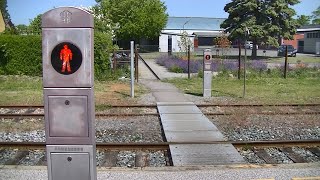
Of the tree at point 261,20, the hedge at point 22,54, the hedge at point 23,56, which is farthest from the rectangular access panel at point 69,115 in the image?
the tree at point 261,20

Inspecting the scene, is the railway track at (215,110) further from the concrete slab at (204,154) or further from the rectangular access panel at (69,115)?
the rectangular access panel at (69,115)

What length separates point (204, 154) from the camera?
6309 millimetres

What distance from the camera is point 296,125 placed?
28.9 ft

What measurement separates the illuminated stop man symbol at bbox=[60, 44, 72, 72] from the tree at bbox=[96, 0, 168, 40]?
4940 cm

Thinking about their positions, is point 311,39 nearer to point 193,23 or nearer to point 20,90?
point 193,23

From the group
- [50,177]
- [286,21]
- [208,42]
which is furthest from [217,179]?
[208,42]

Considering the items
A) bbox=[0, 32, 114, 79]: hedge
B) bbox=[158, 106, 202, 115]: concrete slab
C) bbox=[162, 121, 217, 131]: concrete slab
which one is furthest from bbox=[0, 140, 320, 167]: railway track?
bbox=[0, 32, 114, 79]: hedge

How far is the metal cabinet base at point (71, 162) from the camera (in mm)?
3592

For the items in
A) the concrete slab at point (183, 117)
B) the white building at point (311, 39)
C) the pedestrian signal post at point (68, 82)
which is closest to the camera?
the pedestrian signal post at point (68, 82)

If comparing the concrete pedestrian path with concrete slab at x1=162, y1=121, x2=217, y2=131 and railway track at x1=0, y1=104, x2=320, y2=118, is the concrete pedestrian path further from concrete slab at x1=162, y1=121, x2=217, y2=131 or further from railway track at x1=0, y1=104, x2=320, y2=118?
railway track at x1=0, y1=104, x2=320, y2=118

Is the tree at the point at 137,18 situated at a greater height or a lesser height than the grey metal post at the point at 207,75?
greater

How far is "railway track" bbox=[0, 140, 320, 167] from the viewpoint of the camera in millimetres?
6195

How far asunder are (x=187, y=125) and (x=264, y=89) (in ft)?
25.8

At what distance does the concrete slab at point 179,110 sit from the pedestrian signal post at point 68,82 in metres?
6.50
